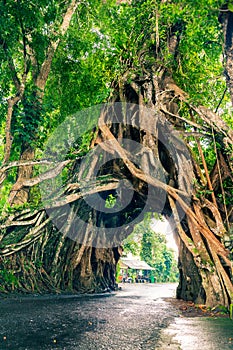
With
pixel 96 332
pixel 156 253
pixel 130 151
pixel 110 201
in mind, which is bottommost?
pixel 96 332

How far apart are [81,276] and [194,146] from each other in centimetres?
470

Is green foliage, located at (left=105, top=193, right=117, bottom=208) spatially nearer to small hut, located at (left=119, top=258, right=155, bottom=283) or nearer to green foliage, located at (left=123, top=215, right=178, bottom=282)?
small hut, located at (left=119, top=258, right=155, bottom=283)

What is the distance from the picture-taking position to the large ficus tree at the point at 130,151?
19.5 ft

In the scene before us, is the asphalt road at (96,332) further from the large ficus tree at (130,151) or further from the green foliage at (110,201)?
the green foliage at (110,201)

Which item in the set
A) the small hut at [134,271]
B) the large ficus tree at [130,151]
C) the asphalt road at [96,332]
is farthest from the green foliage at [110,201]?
the small hut at [134,271]

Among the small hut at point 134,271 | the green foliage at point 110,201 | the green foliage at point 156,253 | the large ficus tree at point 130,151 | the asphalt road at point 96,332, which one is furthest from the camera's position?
the green foliage at point 156,253

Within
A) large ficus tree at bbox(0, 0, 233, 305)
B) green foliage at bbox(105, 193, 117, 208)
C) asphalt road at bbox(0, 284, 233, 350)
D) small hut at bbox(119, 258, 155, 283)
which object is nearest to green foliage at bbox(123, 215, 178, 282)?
small hut at bbox(119, 258, 155, 283)

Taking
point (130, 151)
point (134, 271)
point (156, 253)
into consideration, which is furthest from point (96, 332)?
point (156, 253)

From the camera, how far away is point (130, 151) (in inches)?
294

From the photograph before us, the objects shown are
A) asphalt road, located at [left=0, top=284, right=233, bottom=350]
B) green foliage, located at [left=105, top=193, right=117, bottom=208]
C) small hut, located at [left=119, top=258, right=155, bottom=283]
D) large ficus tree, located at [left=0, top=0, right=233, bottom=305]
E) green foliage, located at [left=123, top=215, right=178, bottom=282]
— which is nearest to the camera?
asphalt road, located at [left=0, top=284, right=233, bottom=350]

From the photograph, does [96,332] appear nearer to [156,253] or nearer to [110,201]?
[110,201]

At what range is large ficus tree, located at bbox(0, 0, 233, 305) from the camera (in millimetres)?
5941

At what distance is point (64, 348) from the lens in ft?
8.07

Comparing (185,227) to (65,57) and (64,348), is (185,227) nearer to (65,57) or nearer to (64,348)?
(64,348)
